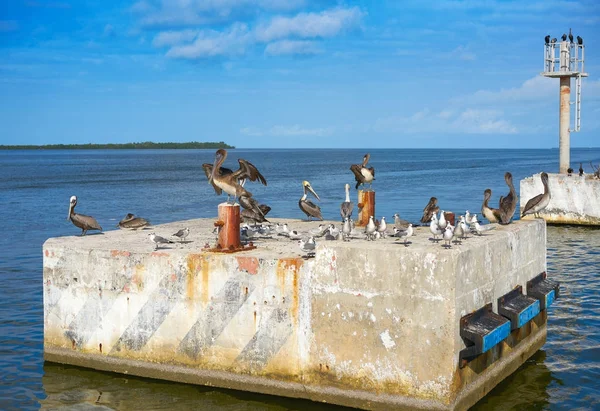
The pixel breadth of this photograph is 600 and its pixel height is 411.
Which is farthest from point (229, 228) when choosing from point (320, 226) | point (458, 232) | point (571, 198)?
point (571, 198)

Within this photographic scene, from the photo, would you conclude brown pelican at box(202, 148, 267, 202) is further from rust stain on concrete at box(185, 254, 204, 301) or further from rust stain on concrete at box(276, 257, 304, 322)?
rust stain on concrete at box(276, 257, 304, 322)

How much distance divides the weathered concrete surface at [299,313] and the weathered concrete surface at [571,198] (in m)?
23.1

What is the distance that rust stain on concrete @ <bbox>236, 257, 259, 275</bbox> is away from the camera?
1301cm

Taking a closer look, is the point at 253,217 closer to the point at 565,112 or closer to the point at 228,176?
the point at 228,176

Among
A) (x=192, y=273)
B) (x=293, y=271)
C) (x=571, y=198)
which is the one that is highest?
(x=293, y=271)

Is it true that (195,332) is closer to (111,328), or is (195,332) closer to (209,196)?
(111,328)

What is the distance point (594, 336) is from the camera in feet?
57.0

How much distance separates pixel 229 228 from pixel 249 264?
115cm

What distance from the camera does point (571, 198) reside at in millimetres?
37219

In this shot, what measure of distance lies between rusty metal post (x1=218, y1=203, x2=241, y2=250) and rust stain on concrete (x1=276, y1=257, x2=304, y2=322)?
139cm

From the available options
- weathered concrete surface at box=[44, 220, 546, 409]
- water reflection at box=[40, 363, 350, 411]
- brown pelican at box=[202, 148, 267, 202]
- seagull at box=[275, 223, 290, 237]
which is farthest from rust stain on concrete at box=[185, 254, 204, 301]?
seagull at box=[275, 223, 290, 237]

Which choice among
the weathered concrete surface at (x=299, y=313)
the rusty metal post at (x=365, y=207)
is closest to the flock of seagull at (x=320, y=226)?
the weathered concrete surface at (x=299, y=313)

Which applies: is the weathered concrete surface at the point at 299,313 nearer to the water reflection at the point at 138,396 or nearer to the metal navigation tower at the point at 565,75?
the water reflection at the point at 138,396

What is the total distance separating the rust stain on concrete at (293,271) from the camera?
12703mm
